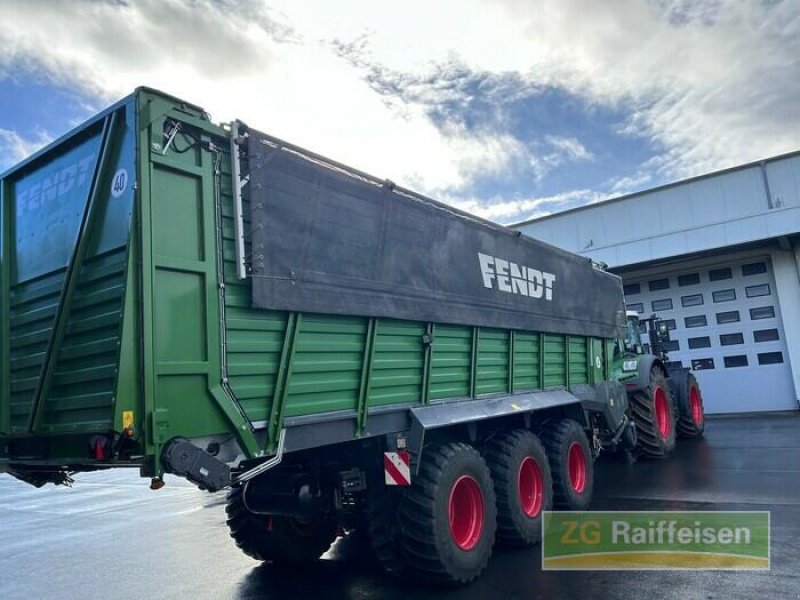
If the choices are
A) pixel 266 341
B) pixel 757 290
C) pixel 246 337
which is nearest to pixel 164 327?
pixel 246 337

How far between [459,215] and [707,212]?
1211cm

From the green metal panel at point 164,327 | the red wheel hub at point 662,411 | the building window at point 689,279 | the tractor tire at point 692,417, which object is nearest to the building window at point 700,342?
the building window at point 689,279

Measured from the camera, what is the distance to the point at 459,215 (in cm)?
563

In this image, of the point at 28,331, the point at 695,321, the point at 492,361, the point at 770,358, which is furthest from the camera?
the point at 695,321

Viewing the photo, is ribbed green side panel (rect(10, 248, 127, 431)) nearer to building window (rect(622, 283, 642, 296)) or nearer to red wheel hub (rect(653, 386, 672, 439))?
red wheel hub (rect(653, 386, 672, 439))

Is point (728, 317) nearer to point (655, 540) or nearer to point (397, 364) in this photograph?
point (655, 540)

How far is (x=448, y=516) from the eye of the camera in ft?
15.0

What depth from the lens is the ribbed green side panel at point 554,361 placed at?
22.4ft

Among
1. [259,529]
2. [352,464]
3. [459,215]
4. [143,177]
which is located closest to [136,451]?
[143,177]

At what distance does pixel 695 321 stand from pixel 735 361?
143cm

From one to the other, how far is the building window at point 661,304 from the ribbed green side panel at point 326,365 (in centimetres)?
1470

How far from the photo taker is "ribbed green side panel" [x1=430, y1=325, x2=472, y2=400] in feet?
16.7

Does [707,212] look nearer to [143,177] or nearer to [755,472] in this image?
[755,472]

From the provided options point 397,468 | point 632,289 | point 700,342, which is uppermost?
point 632,289
